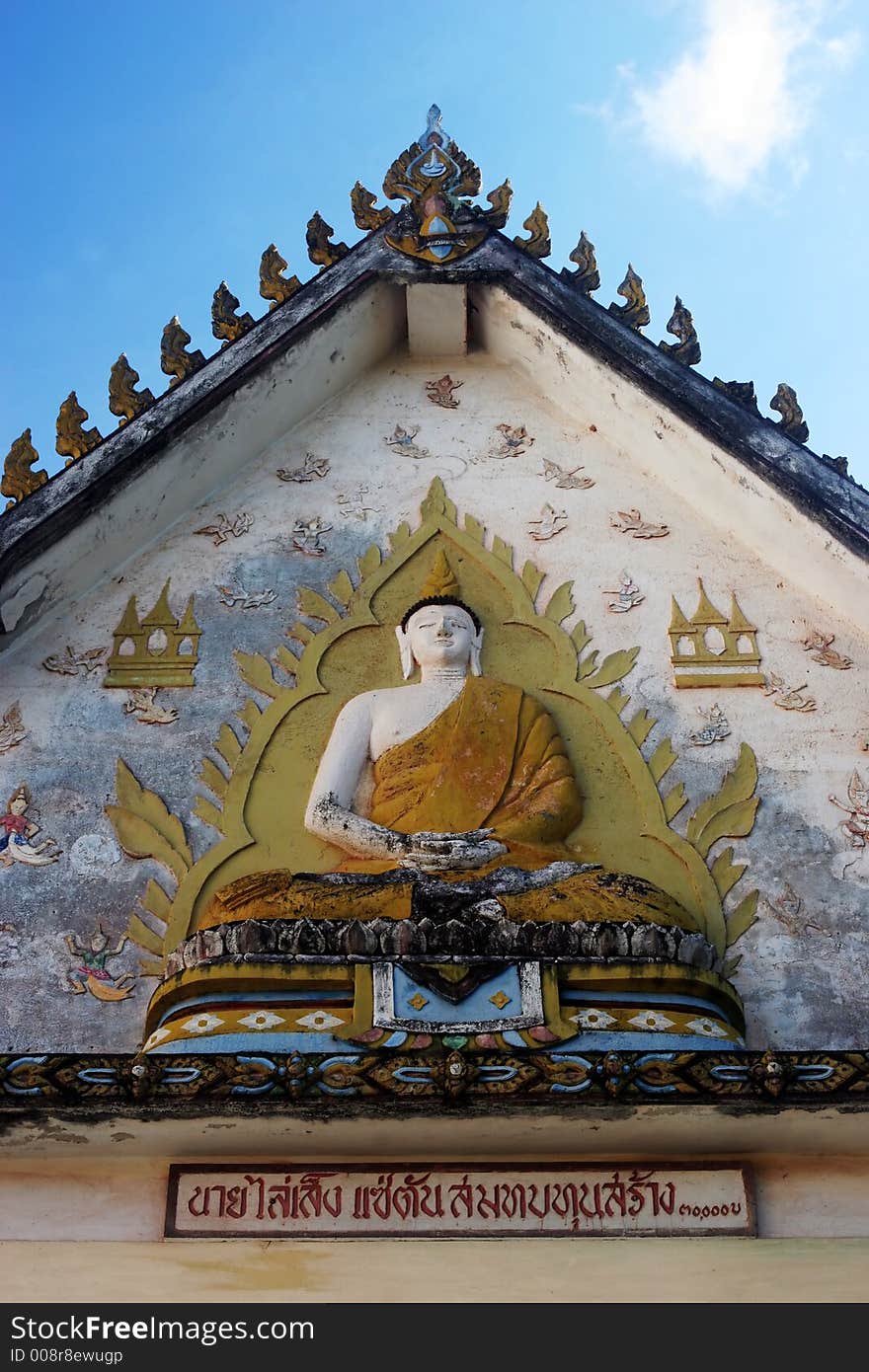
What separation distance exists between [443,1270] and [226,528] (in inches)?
151

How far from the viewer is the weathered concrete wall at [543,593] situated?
6.11 metres

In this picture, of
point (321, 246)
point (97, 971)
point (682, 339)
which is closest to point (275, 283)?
point (321, 246)

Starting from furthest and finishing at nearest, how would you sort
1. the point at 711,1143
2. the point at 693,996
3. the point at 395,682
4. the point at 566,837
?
the point at 395,682
the point at 566,837
the point at 693,996
the point at 711,1143

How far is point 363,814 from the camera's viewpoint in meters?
6.53

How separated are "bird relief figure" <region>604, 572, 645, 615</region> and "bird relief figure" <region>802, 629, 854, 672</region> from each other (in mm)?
732

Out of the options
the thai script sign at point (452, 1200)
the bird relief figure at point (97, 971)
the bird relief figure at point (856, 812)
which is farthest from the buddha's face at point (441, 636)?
the thai script sign at point (452, 1200)

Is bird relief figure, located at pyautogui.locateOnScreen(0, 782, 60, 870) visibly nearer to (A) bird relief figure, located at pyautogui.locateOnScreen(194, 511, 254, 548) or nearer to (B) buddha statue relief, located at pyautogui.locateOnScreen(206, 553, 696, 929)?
(B) buddha statue relief, located at pyautogui.locateOnScreen(206, 553, 696, 929)

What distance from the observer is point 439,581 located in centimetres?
745

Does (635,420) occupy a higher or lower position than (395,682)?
higher

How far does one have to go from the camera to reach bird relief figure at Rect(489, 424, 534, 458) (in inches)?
317

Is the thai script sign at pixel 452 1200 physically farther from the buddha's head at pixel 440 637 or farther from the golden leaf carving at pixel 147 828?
the buddha's head at pixel 440 637
